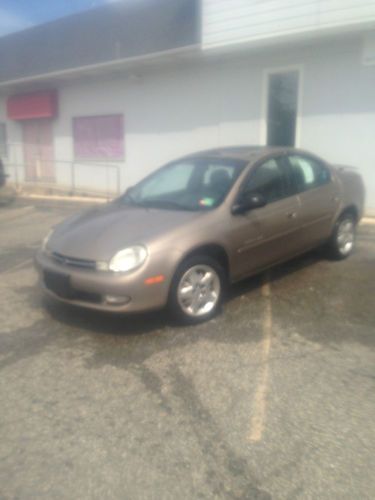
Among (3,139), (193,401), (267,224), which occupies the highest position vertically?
(3,139)

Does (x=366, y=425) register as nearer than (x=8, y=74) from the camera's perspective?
Yes

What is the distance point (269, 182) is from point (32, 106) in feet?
40.2

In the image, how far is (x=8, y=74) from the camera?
16516 mm

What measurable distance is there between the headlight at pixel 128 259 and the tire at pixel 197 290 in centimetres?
34

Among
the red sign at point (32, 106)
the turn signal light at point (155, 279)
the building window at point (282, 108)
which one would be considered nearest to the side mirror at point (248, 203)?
the turn signal light at point (155, 279)

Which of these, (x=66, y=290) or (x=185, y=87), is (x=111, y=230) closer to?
(x=66, y=290)

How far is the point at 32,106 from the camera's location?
15.1m

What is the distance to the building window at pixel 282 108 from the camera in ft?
31.4

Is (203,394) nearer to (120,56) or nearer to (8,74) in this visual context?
(120,56)

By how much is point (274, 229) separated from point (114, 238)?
1.71 meters

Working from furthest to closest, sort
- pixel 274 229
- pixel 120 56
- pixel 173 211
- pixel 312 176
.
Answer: pixel 120 56
pixel 312 176
pixel 274 229
pixel 173 211

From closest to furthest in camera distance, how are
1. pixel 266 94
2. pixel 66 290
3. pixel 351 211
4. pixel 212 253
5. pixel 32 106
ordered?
1. pixel 66 290
2. pixel 212 253
3. pixel 351 211
4. pixel 266 94
5. pixel 32 106


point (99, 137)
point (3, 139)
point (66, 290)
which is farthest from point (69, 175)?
point (66, 290)

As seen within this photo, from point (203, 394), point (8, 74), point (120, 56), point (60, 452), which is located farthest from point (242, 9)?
point (8, 74)
